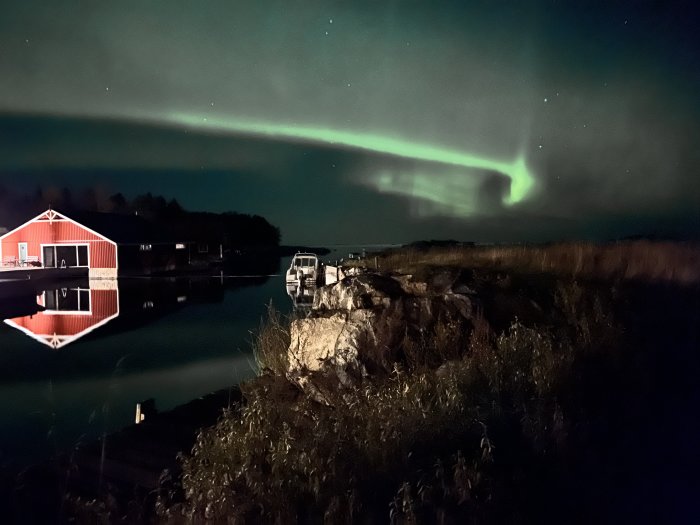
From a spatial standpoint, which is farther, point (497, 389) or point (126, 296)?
point (126, 296)

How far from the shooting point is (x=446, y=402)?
5.83 meters

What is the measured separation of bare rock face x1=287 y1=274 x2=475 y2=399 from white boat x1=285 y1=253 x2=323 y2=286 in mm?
28224

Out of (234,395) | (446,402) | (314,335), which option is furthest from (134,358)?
(446,402)

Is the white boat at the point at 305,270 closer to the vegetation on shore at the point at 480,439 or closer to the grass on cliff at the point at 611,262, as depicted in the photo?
the grass on cliff at the point at 611,262

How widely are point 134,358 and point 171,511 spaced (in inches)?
613

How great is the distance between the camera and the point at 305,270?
42.4 m

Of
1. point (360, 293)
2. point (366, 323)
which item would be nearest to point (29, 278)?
point (360, 293)

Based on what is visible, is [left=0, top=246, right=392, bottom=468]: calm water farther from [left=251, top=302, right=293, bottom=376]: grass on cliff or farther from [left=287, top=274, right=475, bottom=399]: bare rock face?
[left=287, top=274, right=475, bottom=399]: bare rock face

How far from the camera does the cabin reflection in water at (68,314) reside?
24266mm

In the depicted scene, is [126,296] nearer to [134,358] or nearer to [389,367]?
[134,358]

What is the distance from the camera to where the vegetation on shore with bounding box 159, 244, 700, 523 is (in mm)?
4078

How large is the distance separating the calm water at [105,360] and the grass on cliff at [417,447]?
324 cm

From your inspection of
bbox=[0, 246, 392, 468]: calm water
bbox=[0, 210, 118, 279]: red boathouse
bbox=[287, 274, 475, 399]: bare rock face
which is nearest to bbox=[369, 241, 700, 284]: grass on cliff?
bbox=[287, 274, 475, 399]: bare rock face

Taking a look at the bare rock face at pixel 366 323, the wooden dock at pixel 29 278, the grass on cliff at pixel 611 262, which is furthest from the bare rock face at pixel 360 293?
the wooden dock at pixel 29 278
